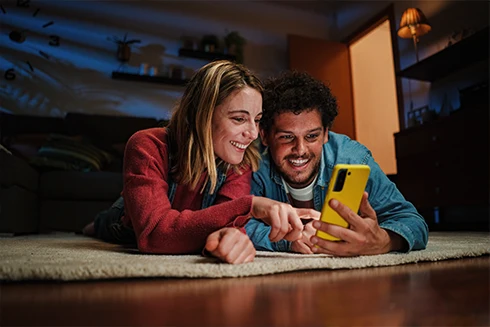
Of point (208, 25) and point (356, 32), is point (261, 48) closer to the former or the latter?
point (208, 25)

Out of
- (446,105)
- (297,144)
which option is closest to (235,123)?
(297,144)

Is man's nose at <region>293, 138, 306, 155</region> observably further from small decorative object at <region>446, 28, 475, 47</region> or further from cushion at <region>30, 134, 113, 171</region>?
small decorative object at <region>446, 28, 475, 47</region>

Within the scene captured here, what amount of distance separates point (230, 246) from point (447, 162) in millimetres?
2180

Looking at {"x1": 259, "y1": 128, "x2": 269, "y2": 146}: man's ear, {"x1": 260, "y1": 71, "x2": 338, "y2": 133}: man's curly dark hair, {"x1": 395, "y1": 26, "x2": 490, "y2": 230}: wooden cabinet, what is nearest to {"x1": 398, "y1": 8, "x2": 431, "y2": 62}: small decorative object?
{"x1": 395, "y1": 26, "x2": 490, "y2": 230}: wooden cabinet

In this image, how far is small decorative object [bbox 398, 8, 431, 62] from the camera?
10.4 feet

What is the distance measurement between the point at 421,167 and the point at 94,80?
2938 mm

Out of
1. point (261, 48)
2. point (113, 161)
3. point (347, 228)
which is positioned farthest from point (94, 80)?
point (347, 228)

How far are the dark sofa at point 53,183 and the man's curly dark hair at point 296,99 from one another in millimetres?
971

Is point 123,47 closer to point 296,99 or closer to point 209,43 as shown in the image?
point 209,43

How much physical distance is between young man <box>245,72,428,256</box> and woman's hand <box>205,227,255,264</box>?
25 cm

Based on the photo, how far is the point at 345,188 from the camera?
2.50 ft

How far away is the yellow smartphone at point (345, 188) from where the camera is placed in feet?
2.45

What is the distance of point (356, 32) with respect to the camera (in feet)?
14.7

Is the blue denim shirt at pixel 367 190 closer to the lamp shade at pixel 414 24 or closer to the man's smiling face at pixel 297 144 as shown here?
the man's smiling face at pixel 297 144
